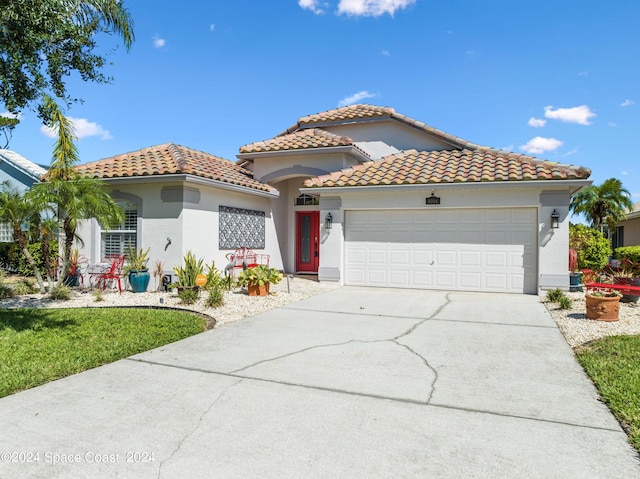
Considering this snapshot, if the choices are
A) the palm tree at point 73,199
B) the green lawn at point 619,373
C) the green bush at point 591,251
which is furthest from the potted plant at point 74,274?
the green bush at point 591,251

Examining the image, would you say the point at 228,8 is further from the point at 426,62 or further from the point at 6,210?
the point at 6,210

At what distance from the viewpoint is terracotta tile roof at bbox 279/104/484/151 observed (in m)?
16.7

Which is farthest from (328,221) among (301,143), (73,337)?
(73,337)

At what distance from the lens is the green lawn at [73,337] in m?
A: 5.23

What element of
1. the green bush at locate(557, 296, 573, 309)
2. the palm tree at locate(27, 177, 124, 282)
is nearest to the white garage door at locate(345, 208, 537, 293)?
the green bush at locate(557, 296, 573, 309)

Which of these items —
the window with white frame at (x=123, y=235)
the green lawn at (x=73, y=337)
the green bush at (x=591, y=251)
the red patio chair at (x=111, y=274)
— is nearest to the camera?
the green lawn at (x=73, y=337)

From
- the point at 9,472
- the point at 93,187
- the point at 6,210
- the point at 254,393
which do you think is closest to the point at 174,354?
the point at 254,393

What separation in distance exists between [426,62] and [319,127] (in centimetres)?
531

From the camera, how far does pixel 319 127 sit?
18.7m

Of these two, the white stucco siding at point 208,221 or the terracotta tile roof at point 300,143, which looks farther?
the terracotta tile roof at point 300,143

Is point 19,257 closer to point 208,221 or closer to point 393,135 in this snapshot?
point 208,221

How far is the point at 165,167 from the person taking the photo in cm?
1232

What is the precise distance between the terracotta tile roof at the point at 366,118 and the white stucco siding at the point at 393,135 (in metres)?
0.26

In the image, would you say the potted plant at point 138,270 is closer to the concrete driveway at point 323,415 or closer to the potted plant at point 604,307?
the concrete driveway at point 323,415
